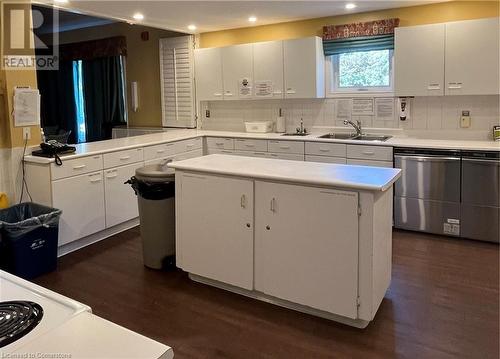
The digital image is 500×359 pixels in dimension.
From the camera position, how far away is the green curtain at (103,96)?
7.09 m

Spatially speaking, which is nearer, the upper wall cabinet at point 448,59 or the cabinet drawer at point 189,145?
the upper wall cabinet at point 448,59

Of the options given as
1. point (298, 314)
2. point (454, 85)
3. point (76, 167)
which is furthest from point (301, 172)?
point (454, 85)

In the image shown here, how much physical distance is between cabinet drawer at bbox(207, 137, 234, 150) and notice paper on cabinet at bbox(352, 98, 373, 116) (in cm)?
157

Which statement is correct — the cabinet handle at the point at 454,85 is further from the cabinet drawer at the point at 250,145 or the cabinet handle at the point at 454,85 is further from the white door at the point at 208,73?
the white door at the point at 208,73

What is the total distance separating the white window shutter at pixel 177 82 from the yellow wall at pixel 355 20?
12.9 inches

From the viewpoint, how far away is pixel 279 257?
2852 mm

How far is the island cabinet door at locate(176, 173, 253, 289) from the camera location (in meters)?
2.97

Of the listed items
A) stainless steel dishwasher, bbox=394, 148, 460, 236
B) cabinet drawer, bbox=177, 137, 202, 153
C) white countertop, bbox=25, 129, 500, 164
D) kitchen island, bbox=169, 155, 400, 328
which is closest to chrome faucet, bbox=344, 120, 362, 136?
white countertop, bbox=25, 129, 500, 164

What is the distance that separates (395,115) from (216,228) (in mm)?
2915

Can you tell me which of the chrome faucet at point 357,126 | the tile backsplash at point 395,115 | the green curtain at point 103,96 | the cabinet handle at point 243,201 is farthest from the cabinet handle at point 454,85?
the green curtain at point 103,96

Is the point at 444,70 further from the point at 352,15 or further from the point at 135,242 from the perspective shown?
the point at 135,242

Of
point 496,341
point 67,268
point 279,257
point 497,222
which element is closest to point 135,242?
point 67,268

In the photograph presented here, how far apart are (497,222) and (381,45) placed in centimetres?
228

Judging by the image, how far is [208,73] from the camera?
6.07 m
